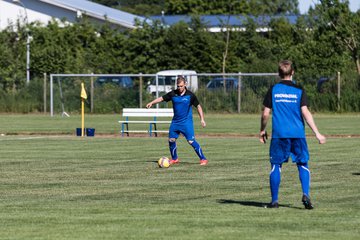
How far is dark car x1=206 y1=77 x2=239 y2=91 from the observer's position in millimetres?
52906

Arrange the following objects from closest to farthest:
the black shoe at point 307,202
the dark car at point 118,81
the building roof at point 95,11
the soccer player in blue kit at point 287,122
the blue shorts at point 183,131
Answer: the black shoe at point 307,202, the soccer player in blue kit at point 287,122, the blue shorts at point 183,131, the dark car at point 118,81, the building roof at point 95,11

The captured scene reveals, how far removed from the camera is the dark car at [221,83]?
52.9 m

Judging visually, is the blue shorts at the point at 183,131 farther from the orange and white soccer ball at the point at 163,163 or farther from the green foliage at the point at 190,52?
the green foliage at the point at 190,52

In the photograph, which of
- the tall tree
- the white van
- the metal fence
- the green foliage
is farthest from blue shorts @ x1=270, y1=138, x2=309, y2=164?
the tall tree

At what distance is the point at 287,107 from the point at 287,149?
0.57 meters

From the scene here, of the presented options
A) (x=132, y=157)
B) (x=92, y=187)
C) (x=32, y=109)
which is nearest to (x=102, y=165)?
(x=132, y=157)

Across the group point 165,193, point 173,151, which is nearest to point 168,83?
point 173,151

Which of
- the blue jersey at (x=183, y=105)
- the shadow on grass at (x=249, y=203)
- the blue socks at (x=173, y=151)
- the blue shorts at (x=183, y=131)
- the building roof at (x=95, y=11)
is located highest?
the building roof at (x=95, y=11)

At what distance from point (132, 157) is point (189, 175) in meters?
5.03

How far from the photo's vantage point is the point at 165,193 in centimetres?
1669

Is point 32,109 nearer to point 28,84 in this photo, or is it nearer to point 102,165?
point 28,84

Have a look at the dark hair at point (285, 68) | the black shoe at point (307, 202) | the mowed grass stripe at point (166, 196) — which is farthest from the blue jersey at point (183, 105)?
the black shoe at point (307, 202)

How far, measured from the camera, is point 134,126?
43438 mm

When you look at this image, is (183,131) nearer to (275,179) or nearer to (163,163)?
(163,163)
